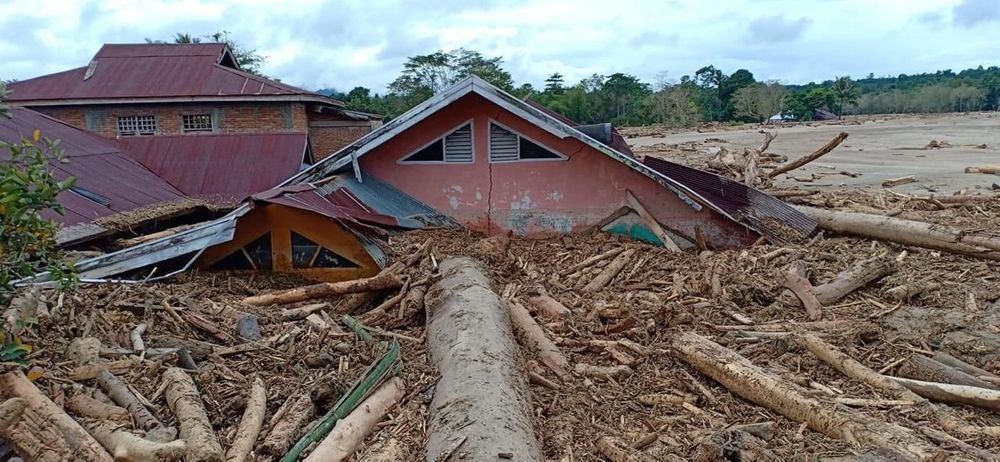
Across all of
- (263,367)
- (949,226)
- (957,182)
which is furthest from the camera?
(957,182)

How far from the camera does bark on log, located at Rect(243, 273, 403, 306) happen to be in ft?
21.8

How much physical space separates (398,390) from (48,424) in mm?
2048

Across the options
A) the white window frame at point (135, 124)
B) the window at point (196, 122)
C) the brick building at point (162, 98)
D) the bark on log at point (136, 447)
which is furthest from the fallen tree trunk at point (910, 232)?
the white window frame at point (135, 124)

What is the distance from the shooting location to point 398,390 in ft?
15.1

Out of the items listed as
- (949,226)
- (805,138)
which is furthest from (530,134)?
(805,138)

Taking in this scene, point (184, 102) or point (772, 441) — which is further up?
point (184, 102)

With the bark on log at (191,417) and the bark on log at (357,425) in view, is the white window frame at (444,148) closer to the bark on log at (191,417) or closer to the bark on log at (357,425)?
the bark on log at (357,425)

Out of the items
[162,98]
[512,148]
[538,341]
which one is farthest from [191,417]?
[162,98]

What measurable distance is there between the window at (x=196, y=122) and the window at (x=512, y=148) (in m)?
14.1

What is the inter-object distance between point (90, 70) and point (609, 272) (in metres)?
20.2

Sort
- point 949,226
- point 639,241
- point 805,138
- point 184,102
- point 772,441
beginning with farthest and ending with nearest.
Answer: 1. point 805,138
2. point 184,102
3. point 639,241
4. point 949,226
5. point 772,441

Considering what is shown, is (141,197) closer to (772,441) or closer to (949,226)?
(772,441)

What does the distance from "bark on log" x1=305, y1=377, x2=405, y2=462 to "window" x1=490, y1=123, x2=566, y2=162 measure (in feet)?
20.4

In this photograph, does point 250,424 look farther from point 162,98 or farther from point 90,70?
point 90,70
